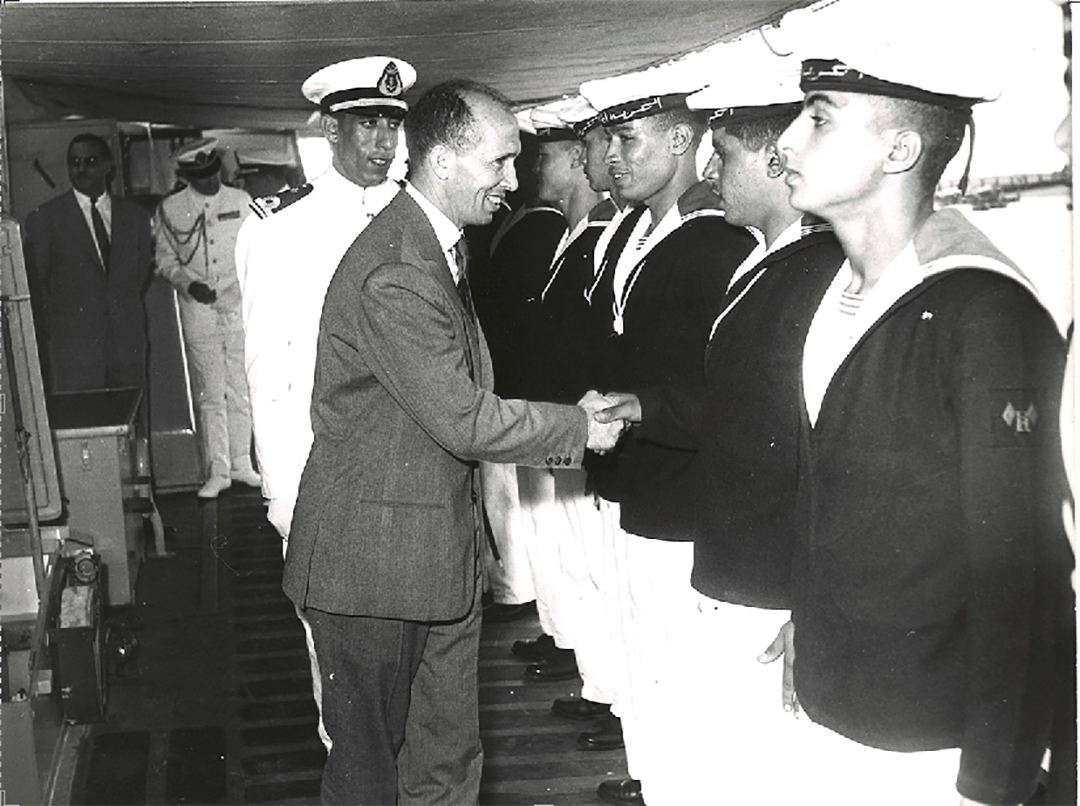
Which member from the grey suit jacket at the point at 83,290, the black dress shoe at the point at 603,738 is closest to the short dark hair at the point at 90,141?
the grey suit jacket at the point at 83,290

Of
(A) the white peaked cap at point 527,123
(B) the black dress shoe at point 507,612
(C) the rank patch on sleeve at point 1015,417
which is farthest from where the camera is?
(B) the black dress shoe at point 507,612

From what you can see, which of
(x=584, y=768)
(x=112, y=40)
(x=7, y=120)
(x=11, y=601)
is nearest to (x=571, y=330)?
(x=584, y=768)

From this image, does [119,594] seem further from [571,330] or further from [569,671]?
[571,330]

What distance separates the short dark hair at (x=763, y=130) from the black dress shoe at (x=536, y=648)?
254 cm

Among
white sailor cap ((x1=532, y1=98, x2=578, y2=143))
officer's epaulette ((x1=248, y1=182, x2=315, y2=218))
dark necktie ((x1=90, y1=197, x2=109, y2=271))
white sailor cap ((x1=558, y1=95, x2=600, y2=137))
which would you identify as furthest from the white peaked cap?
dark necktie ((x1=90, y1=197, x2=109, y2=271))

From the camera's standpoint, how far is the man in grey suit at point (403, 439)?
2539 millimetres

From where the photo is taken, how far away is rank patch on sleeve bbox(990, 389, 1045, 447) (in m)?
1.63

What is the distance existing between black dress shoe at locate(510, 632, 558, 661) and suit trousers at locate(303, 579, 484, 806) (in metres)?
1.84

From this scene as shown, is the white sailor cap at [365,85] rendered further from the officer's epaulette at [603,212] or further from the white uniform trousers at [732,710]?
the white uniform trousers at [732,710]

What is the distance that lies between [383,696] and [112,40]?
1.76m

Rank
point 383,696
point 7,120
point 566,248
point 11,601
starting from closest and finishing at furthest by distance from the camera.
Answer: point 383,696 < point 11,601 < point 566,248 < point 7,120

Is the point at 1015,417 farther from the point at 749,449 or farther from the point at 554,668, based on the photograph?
the point at 554,668

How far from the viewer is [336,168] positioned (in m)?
3.68

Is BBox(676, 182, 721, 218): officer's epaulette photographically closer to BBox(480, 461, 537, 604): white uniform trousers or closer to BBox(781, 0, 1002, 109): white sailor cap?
BBox(781, 0, 1002, 109): white sailor cap
